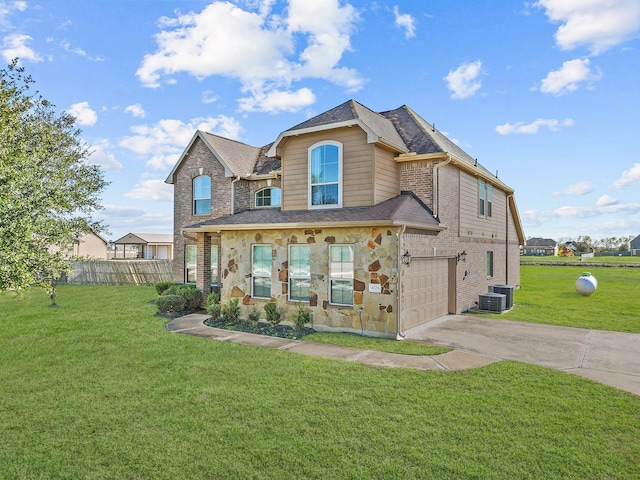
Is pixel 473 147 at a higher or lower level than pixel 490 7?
lower

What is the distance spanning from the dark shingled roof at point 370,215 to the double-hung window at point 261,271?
924mm

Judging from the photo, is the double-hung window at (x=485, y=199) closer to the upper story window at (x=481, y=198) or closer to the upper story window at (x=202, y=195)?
the upper story window at (x=481, y=198)

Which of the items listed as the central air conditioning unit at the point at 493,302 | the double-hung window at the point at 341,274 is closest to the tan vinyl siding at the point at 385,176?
the double-hung window at the point at 341,274

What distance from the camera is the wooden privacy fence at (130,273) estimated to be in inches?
1011

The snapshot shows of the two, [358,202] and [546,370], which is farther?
[358,202]

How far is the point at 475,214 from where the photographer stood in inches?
608

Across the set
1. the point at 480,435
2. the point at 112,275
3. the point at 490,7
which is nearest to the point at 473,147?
the point at 490,7

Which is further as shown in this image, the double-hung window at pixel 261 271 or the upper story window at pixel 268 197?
the upper story window at pixel 268 197

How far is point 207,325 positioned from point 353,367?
6049 mm

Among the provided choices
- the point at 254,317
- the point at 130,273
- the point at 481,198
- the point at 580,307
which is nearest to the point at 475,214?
the point at 481,198

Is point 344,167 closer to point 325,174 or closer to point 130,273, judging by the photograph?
point 325,174

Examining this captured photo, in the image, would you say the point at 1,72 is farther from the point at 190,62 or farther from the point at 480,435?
the point at 480,435

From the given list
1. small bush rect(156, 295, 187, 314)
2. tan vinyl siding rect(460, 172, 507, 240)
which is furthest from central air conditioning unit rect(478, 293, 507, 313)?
small bush rect(156, 295, 187, 314)

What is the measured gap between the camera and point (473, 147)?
1886 centimetres
